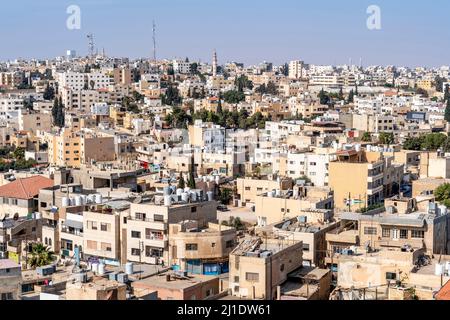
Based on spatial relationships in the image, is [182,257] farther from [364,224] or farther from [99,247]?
[364,224]

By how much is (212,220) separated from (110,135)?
987 centimetres

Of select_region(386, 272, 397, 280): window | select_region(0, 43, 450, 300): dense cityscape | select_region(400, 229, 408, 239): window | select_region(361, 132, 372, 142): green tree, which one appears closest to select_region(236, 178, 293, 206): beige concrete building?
select_region(0, 43, 450, 300): dense cityscape

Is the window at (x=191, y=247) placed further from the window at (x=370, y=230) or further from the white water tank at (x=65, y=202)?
the white water tank at (x=65, y=202)

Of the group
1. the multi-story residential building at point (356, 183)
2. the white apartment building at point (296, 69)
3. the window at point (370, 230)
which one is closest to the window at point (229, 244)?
the window at point (370, 230)

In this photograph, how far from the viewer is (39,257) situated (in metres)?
6.68

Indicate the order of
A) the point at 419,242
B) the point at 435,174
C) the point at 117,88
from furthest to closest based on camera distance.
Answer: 1. the point at 117,88
2. the point at 435,174
3. the point at 419,242

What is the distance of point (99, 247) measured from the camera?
283 inches

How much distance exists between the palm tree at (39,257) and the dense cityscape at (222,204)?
2 cm

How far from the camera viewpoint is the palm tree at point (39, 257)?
6660 millimetres

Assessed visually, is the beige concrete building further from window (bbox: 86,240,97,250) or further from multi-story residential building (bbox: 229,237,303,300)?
multi-story residential building (bbox: 229,237,303,300)

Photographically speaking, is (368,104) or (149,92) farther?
(149,92)

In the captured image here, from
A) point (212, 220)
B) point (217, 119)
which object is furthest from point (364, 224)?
point (217, 119)

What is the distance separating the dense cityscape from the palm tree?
0.02 metres

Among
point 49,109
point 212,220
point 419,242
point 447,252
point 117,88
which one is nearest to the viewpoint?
point 419,242
